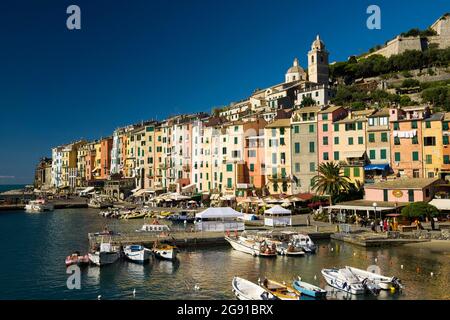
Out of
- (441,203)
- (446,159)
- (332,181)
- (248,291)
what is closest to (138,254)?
(248,291)

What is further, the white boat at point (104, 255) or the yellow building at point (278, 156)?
the yellow building at point (278, 156)

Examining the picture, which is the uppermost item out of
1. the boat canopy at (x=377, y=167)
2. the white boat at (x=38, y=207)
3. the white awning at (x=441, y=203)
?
the boat canopy at (x=377, y=167)

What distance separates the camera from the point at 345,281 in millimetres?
25750

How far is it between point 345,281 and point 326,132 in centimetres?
4219

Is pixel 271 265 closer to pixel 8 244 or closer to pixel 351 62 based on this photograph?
pixel 8 244

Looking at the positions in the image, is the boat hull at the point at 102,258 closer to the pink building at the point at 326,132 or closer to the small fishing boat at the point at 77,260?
the small fishing boat at the point at 77,260

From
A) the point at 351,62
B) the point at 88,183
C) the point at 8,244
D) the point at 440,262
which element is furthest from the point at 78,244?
the point at 351,62

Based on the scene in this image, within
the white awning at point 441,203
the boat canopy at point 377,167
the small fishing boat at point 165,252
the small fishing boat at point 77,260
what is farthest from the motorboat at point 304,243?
the boat canopy at point 377,167

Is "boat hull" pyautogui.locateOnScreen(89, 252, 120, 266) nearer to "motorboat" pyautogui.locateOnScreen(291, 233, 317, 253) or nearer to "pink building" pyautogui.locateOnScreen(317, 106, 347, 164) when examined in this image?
"motorboat" pyautogui.locateOnScreen(291, 233, 317, 253)

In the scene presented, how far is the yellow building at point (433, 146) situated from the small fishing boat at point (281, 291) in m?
40.0

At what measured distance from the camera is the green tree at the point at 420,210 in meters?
44.2

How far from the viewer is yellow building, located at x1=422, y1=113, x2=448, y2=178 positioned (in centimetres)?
5638

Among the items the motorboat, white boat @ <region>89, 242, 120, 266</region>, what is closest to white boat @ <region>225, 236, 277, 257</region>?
the motorboat

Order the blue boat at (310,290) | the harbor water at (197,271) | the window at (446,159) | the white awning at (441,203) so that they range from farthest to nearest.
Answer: the window at (446,159)
the white awning at (441,203)
the harbor water at (197,271)
the blue boat at (310,290)
